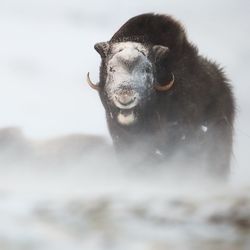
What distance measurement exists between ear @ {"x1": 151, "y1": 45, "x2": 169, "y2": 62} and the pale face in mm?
51

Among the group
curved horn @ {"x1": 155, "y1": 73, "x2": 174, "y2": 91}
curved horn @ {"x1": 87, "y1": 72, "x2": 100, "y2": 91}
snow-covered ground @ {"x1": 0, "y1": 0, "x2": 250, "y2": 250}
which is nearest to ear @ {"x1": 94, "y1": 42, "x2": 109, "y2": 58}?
snow-covered ground @ {"x1": 0, "y1": 0, "x2": 250, "y2": 250}

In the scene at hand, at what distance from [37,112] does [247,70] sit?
1471 mm

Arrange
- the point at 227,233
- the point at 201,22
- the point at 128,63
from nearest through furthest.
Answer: the point at 227,233 < the point at 128,63 < the point at 201,22

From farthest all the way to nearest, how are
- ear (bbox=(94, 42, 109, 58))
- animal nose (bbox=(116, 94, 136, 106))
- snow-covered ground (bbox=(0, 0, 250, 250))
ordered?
ear (bbox=(94, 42, 109, 58)), snow-covered ground (bbox=(0, 0, 250, 250)), animal nose (bbox=(116, 94, 136, 106))

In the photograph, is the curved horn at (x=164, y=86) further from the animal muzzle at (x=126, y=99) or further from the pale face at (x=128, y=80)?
the animal muzzle at (x=126, y=99)

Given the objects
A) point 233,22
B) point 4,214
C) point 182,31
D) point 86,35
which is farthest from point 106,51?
point 4,214

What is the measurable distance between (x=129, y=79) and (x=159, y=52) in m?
0.36

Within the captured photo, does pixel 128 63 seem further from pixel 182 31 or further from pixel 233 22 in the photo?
pixel 233 22

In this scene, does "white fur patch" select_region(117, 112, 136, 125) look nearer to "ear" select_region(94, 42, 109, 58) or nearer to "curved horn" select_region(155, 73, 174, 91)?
"curved horn" select_region(155, 73, 174, 91)

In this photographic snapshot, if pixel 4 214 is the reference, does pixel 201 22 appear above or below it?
above

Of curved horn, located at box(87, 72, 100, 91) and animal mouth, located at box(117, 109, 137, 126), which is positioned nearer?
animal mouth, located at box(117, 109, 137, 126)

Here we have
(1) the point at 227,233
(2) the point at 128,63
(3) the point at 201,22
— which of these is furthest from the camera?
(3) the point at 201,22

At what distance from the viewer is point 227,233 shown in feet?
8.63

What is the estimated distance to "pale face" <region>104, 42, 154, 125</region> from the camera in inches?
159
